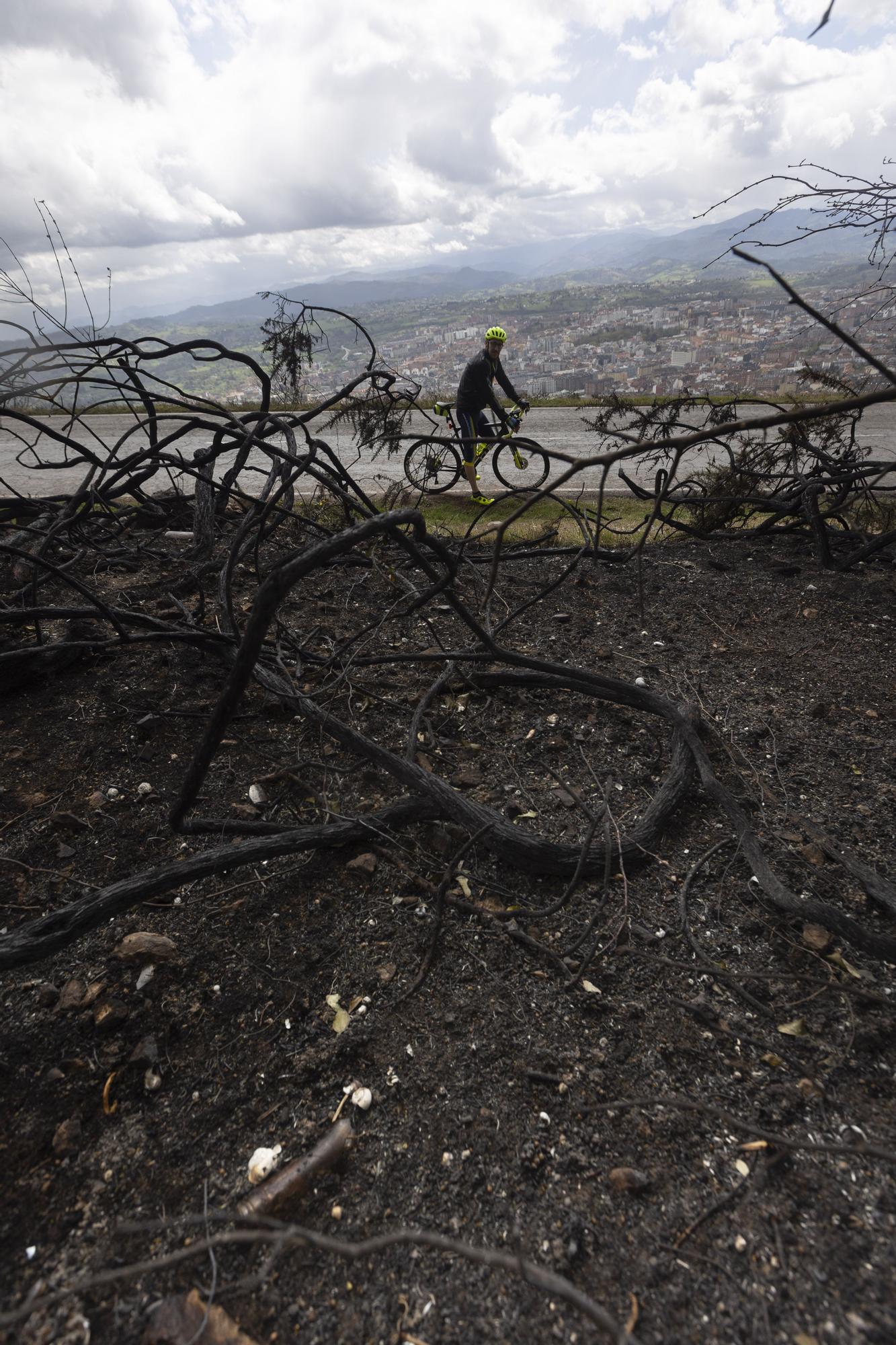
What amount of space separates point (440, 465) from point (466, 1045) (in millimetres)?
6272

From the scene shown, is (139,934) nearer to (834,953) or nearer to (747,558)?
(834,953)

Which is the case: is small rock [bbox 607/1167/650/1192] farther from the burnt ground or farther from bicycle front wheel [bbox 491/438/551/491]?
bicycle front wheel [bbox 491/438/551/491]

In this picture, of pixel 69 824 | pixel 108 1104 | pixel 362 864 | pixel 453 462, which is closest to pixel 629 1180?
pixel 362 864

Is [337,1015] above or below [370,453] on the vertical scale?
below

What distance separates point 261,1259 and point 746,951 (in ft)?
4.60

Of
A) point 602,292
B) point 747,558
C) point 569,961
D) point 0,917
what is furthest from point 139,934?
point 602,292

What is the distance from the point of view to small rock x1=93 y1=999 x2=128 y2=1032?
164 cm

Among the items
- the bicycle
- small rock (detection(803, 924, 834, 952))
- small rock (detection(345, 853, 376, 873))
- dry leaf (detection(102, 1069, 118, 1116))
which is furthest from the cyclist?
dry leaf (detection(102, 1069, 118, 1116))

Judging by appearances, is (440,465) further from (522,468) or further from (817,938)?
(817,938)

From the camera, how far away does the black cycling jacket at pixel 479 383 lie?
677 cm

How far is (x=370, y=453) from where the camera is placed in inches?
395

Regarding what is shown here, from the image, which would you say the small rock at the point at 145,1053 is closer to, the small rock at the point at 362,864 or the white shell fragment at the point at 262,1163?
the white shell fragment at the point at 262,1163

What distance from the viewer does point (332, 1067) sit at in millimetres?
1556

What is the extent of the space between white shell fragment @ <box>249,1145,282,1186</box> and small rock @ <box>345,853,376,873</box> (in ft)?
2.61
